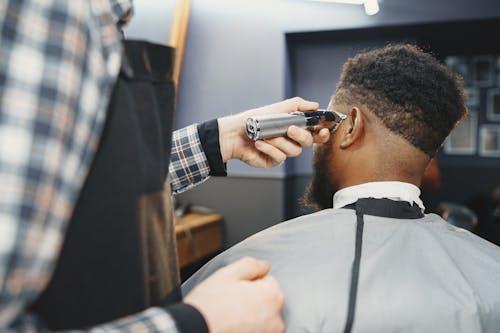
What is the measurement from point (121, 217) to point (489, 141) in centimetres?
414

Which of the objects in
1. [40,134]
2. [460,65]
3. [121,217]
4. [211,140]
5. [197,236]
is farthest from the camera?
[460,65]

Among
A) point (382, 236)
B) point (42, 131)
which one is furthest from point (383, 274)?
point (42, 131)

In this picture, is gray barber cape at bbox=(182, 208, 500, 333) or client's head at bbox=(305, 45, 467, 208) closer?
gray barber cape at bbox=(182, 208, 500, 333)

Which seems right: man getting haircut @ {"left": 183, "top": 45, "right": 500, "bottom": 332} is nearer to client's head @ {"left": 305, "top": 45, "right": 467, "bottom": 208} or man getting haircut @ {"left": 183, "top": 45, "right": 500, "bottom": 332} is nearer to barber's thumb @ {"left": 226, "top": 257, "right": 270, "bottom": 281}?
client's head @ {"left": 305, "top": 45, "right": 467, "bottom": 208}

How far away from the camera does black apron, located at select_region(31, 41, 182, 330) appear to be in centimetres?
61

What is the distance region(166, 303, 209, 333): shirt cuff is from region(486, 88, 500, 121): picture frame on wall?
4120 mm

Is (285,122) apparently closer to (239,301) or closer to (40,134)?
(239,301)

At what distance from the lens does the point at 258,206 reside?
11.8 ft

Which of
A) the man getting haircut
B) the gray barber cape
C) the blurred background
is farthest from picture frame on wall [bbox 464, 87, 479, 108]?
the gray barber cape

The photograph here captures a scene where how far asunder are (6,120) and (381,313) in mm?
768

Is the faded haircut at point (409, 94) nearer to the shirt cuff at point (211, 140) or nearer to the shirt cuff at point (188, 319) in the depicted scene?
the shirt cuff at point (211, 140)

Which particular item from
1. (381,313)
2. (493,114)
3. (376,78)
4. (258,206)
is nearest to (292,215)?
(258,206)

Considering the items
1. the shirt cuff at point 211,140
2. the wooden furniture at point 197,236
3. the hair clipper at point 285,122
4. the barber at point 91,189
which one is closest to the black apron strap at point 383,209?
the hair clipper at point 285,122

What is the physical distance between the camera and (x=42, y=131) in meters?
0.52
